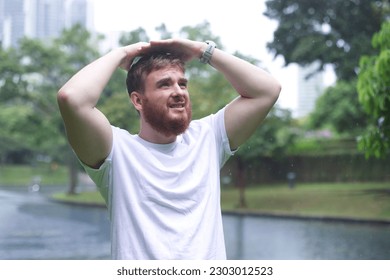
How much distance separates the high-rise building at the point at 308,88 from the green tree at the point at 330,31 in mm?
98

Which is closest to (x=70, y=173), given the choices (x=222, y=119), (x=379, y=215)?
(x=379, y=215)

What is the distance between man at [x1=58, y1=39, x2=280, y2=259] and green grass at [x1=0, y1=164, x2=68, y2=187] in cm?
323

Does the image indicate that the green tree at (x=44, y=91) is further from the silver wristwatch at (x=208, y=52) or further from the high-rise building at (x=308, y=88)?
the silver wristwatch at (x=208, y=52)

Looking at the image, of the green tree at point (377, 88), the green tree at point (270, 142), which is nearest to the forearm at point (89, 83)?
the green tree at point (377, 88)

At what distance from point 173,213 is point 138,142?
112 mm

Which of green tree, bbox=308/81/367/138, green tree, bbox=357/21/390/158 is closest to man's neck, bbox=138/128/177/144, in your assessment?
green tree, bbox=357/21/390/158

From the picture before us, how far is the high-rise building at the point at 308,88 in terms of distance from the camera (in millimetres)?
3566

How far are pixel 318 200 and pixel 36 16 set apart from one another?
8.43ft

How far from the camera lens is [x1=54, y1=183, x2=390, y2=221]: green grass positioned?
12.6 ft

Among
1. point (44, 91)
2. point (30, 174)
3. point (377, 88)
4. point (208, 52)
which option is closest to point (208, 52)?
point (208, 52)

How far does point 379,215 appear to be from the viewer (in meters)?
3.76

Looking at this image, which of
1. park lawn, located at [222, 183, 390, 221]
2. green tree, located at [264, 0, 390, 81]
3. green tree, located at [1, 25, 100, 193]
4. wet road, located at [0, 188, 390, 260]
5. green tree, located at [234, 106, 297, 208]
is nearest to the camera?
green tree, located at [264, 0, 390, 81]

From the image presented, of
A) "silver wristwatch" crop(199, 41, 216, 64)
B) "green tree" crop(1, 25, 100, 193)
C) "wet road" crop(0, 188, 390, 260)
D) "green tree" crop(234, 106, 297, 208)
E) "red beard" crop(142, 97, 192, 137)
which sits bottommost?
"wet road" crop(0, 188, 390, 260)

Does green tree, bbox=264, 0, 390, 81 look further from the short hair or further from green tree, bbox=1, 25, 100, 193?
the short hair
